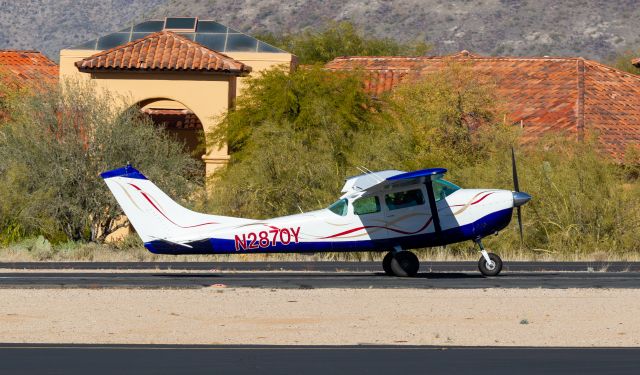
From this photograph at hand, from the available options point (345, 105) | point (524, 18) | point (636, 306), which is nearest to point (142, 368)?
point (636, 306)

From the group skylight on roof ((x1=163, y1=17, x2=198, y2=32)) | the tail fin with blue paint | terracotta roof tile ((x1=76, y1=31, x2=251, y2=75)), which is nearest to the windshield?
the tail fin with blue paint

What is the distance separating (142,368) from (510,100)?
39.8m

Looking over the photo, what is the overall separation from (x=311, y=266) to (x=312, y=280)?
A: 4.59 m

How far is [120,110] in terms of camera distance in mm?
40094

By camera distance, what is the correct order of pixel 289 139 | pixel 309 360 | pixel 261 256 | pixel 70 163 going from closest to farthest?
1. pixel 309 360
2. pixel 261 256
3. pixel 289 139
4. pixel 70 163

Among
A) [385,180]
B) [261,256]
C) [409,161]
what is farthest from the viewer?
[409,161]

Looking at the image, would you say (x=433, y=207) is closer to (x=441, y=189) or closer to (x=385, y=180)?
(x=441, y=189)

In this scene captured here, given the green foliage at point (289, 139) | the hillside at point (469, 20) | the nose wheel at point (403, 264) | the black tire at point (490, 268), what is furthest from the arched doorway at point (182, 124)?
the hillside at point (469, 20)

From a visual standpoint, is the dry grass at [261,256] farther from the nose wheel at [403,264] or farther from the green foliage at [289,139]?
the nose wheel at [403,264]

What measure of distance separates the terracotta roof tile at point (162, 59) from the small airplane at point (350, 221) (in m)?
18.7

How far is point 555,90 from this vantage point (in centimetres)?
5297

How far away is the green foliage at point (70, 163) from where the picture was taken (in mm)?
37688

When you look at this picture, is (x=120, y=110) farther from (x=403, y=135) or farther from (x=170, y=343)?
(x=170, y=343)

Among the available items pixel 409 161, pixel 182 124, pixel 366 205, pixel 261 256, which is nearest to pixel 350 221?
pixel 366 205
